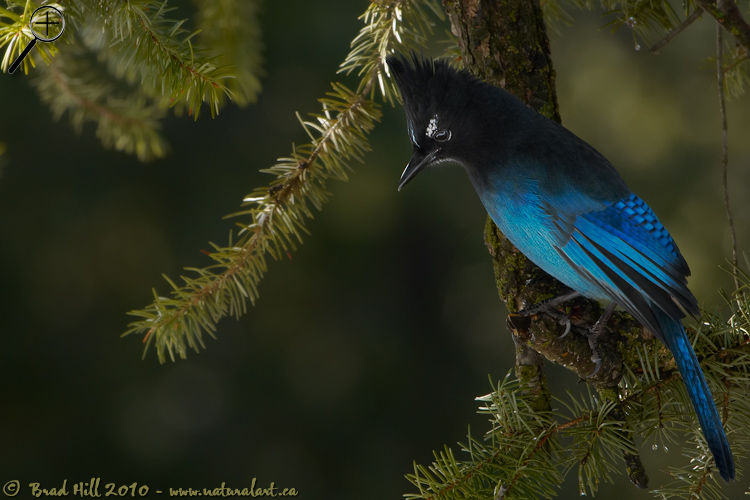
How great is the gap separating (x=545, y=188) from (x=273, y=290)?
1426mm

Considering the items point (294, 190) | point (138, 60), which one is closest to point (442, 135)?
point (294, 190)

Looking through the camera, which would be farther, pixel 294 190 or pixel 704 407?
pixel 294 190

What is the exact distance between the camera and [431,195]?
3184 millimetres

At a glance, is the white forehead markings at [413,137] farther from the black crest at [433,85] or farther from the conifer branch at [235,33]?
the conifer branch at [235,33]

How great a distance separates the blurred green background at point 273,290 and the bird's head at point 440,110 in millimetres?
1003

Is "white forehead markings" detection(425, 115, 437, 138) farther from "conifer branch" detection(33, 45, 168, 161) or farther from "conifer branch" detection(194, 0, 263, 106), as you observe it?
"conifer branch" detection(33, 45, 168, 161)

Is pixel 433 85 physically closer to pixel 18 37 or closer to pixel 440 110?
pixel 440 110

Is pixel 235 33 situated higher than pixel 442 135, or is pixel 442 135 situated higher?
pixel 235 33

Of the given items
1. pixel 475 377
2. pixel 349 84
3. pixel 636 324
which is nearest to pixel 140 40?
pixel 636 324

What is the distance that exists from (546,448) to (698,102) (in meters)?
2.30

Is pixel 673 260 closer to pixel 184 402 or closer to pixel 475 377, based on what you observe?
pixel 475 377

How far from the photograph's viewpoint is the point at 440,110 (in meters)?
1.89

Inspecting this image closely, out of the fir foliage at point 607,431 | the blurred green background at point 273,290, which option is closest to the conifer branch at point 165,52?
the fir foliage at point 607,431

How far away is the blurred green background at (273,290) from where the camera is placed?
112 inches
